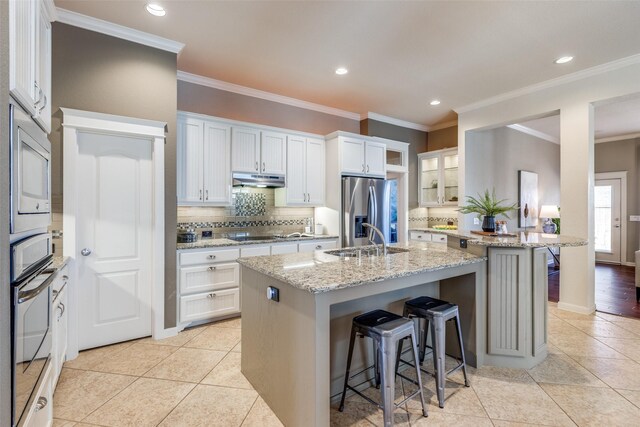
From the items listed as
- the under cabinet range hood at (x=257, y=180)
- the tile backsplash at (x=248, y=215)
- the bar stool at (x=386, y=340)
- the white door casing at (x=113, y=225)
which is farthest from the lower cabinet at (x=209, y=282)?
the bar stool at (x=386, y=340)

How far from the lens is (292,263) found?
2064 mm

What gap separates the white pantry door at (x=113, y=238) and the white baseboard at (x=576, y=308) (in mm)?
4762

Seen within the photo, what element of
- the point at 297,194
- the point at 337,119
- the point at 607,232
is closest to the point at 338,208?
the point at 297,194

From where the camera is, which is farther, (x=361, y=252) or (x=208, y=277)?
(x=208, y=277)

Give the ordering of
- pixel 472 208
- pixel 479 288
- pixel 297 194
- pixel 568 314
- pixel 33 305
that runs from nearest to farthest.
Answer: pixel 33 305, pixel 479 288, pixel 472 208, pixel 568 314, pixel 297 194

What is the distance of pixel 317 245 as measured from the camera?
416 cm

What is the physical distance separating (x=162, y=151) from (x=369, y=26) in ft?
7.42

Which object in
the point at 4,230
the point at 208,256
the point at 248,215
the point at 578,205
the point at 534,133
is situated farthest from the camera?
the point at 534,133

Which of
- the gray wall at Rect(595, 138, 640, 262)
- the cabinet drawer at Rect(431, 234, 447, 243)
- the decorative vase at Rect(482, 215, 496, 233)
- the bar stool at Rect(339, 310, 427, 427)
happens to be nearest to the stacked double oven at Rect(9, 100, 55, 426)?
the bar stool at Rect(339, 310, 427, 427)

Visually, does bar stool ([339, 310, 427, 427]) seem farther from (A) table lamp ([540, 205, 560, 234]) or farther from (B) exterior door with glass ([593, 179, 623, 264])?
(B) exterior door with glass ([593, 179, 623, 264])

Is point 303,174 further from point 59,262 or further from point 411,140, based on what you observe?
point 59,262

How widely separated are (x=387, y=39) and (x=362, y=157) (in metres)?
1.87

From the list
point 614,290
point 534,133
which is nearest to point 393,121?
point 534,133

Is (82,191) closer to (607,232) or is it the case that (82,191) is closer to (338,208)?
(338,208)
